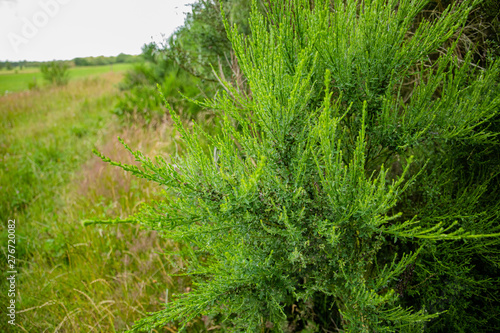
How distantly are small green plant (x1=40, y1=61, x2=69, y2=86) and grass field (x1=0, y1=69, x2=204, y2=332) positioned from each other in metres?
6.71

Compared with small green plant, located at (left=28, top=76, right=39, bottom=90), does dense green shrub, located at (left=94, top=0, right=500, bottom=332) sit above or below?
below

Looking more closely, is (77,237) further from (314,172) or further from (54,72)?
(54,72)

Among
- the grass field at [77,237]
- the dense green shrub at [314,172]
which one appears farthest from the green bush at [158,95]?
the dense green shrub at [314,172]

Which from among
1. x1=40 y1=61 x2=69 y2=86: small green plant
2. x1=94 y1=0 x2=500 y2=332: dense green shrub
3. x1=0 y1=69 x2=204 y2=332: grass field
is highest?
x1=40 y1=61 x2=69 y2=86: small green plant

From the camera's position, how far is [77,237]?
11.0 ft

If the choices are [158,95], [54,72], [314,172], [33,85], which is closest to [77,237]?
[314,172]

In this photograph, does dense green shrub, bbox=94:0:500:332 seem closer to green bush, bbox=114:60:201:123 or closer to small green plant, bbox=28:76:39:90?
green bush, bbox=114:60:201:123

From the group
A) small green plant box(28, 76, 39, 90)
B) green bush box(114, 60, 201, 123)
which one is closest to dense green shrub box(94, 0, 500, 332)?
green bush box(114, 60, 201, 123)

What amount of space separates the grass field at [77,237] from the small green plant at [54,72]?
6715mm

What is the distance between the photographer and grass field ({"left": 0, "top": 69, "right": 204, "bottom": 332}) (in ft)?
8.17

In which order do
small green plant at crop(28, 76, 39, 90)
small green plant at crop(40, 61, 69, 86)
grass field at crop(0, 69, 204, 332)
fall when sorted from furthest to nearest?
small green plant at crop(40, 61, 69, 86) → small green plant at crop(28, 76, 39, 90) → grass field at crop(0, 69, 204, 332)

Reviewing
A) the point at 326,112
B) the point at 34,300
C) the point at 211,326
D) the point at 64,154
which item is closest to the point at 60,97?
the point at 64,154

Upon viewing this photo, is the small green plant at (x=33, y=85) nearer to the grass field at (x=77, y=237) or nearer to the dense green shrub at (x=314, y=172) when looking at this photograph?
the grass field at (x=77, y=237)

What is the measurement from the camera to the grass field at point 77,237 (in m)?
2.49
